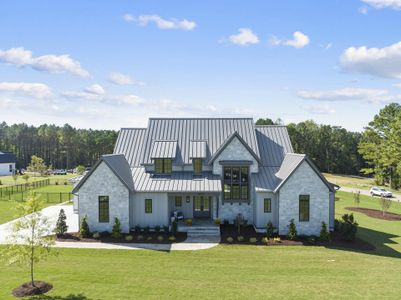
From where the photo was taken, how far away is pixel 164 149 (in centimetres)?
3064

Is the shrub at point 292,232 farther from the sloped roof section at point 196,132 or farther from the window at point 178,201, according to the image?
the window at point 178,201

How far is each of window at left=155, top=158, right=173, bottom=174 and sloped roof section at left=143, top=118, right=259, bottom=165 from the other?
0.95 metres

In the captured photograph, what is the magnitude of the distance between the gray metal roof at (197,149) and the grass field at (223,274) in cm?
941

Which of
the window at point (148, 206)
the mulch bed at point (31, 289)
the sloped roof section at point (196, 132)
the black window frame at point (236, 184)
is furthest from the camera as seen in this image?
the sloped roof section at point (196, 132)

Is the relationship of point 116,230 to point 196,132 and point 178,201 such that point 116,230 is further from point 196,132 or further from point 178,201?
point 196,132

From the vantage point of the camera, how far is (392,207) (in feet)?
139

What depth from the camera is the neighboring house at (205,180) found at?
26203 millimetres

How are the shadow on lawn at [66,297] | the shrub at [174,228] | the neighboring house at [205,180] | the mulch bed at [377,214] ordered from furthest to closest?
the mulch bed at [377,214] < the neighboring house at [205,180] < the shrub at [174,228] < the shadow on lawn at [66,297]

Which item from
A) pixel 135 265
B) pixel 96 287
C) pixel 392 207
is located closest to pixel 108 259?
pixel 135 265

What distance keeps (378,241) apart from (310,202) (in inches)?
235

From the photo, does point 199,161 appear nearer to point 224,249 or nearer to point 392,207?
point 224,249

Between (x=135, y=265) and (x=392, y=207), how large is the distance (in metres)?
36.3

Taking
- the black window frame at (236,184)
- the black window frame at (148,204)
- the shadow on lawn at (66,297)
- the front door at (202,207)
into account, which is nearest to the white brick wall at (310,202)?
the black window frame at (236,184)

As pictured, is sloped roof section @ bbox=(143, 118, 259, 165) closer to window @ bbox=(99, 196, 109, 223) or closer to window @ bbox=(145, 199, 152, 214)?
window @ bbox=(145, 199, 152, 214)
